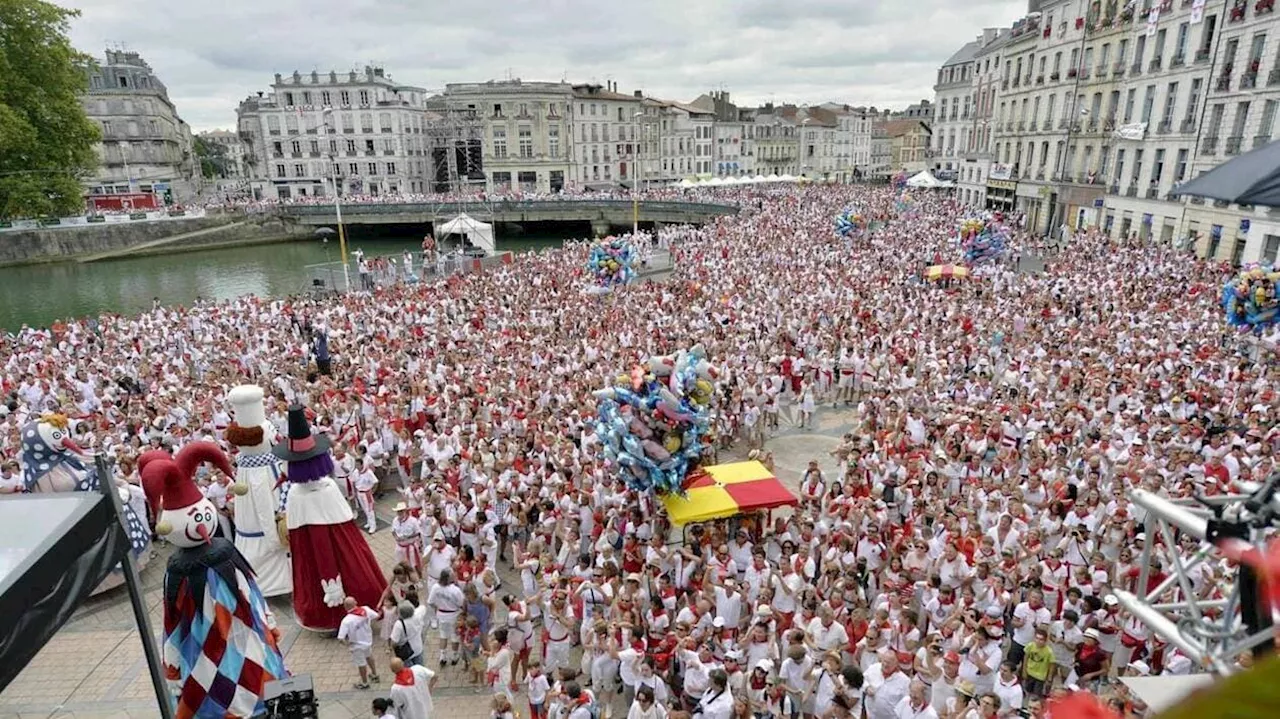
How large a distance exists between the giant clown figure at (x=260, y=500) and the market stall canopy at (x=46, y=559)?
161 inches

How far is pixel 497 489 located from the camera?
34.5ft

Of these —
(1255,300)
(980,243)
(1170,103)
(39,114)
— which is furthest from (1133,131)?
(39,114)

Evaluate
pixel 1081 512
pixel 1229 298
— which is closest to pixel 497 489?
pixel 1081 512

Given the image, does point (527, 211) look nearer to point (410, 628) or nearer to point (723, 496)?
point (723, 496)

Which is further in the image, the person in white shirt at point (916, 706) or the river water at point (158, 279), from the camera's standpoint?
the river water at point (158, 279)

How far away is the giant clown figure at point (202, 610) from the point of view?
6.95 m

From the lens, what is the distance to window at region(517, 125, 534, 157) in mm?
68931

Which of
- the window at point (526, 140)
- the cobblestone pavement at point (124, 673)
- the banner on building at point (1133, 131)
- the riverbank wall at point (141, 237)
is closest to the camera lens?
the cobblestone pavement at point (124, 673)

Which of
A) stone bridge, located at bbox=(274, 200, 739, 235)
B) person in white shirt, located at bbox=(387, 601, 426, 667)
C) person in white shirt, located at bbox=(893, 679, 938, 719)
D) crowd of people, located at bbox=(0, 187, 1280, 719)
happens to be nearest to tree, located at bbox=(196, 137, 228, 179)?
stone bridge, located at bbox=(274, 200, 739, 235)

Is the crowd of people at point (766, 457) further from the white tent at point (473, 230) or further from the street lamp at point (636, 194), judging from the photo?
the street lamp at point (636, 194)

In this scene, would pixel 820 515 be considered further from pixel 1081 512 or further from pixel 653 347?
pixel 653 347

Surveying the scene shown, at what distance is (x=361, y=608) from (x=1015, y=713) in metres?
6.49

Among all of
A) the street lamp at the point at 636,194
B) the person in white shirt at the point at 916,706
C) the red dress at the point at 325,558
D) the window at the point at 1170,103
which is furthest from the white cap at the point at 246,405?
the window at the point at 1170,103

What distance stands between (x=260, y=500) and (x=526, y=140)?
64.0 metres
